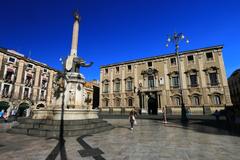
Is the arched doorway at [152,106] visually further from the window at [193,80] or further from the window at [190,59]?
the window at [190,59]

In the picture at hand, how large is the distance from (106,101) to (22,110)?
1844 centimetres

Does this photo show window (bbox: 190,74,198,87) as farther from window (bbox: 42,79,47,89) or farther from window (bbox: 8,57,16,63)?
window (bbox: 8,57,16,63)

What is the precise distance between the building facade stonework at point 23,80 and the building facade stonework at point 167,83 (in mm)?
14251

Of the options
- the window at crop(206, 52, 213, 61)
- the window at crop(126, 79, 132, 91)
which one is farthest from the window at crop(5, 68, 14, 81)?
the window at crop(206, 52, 213, 61)

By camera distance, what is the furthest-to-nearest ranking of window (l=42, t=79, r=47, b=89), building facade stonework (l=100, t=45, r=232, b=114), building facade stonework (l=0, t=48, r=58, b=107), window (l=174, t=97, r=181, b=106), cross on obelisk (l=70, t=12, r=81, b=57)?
window (l=42, t=79, r=47, b=89), window (l=174, t=97, r=181, b=106), building facade stonework (l=100, t=45, r=232, b=114), building facade stonework (l=0, t=48, r=58, b=107), cross on obelisk (l=70, t=12, r=81, b=57)

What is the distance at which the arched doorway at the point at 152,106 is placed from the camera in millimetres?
31602

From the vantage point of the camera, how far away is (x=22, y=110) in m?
28.4

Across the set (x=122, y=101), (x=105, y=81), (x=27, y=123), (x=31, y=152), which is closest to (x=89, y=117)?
(x=27, y=123)

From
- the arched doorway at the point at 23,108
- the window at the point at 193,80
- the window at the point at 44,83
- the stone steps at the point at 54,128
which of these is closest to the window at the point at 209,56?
the window at the point at 193,80

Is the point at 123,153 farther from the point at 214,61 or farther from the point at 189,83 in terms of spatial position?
the point at 214,61

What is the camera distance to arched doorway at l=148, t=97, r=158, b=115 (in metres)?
31.6

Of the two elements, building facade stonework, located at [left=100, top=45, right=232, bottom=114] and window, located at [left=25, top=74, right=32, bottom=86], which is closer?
building facade stonework, located at [left=100, top=45, right=232, bottom=114]

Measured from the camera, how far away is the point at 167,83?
30.2m

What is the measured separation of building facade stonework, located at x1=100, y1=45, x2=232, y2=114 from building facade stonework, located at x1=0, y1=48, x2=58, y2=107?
1425 cm
